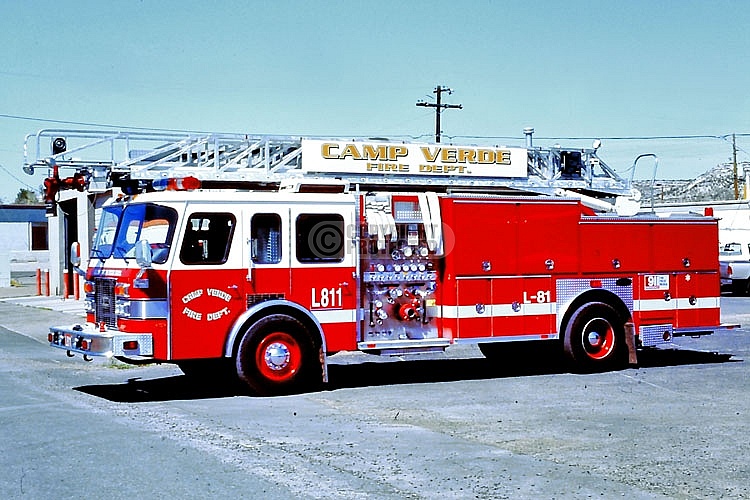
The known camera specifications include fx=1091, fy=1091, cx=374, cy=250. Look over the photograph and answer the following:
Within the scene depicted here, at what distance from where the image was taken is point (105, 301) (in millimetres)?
12102

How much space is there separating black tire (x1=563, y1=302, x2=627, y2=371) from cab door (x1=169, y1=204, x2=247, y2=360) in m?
4.46

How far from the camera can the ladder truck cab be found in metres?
11.8

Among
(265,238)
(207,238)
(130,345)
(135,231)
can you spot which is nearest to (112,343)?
(130,345)

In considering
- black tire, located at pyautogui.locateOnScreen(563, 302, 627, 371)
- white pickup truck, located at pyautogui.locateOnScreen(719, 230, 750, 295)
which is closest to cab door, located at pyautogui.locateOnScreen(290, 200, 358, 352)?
black tire, located at pyautogui.locateOnScreen(563, 302, 627, 371)

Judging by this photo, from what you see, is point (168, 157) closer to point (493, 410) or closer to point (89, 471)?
point (493, 410)

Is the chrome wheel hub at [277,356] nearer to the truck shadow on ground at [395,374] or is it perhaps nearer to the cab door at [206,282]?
the truck shadow on ground at [395,374]

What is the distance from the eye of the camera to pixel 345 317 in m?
12.6

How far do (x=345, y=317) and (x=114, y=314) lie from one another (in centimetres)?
261

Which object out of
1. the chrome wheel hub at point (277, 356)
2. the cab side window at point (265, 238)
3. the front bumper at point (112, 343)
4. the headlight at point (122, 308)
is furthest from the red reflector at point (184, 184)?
the chrome wheel hub at point (277, 356)

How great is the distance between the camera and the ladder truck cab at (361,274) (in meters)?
11.8

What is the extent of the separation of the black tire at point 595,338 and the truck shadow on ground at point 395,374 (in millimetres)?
307

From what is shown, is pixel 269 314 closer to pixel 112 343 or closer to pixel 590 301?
pixel 112 343

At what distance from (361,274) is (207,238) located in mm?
1935

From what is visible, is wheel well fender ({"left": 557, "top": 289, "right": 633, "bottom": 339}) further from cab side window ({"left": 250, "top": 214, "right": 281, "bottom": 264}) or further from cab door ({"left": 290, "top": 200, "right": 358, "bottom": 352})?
cab side window ({"left": 250, "top": 214, "right": 281, "bottom": 264})
